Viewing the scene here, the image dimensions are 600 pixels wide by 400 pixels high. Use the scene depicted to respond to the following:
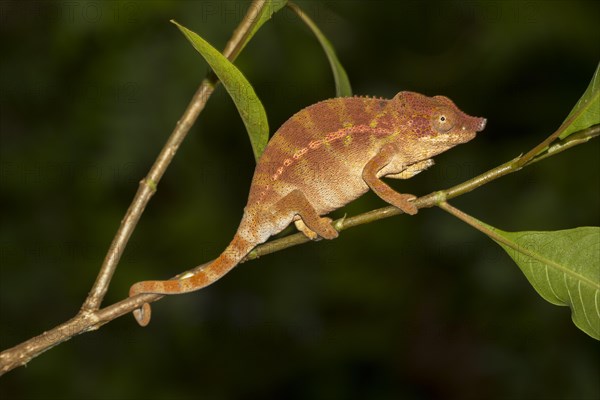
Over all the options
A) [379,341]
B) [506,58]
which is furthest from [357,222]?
[379,341]

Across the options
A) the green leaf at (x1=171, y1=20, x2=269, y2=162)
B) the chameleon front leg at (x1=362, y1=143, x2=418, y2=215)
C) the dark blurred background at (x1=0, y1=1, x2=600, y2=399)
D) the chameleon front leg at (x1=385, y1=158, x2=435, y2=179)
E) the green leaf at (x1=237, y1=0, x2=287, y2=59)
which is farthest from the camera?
the dark blurred background at (x1=0, y1=1, x2=600, y2=399)

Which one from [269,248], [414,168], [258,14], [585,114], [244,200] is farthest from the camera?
[244,200]

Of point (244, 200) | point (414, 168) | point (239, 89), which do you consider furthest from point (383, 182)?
point (244, 200)

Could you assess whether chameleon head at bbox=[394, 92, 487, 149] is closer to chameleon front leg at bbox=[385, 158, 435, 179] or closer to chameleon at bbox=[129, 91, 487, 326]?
chameleon at bbox=[129, 91, 487, 326]

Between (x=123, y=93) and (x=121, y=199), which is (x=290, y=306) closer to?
(x=121, y=199)

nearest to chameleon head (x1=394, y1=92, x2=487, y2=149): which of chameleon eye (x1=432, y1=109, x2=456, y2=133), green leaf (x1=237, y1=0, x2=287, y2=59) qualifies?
chameleon eye (x1=432, y1=109, x2=456, y2=133)

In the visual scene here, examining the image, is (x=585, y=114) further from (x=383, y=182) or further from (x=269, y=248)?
(x=269, y=248)
